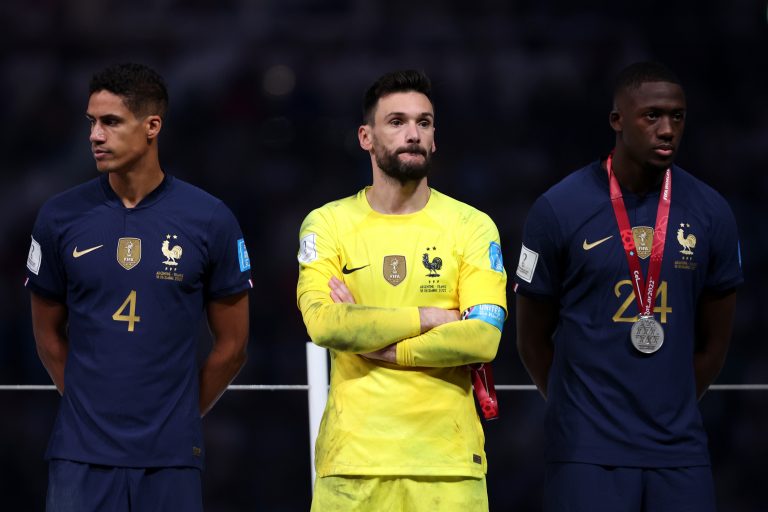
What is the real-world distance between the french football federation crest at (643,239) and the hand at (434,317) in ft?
1.67

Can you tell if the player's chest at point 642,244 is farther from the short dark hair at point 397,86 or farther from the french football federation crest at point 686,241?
the short dark hair at point 397,86

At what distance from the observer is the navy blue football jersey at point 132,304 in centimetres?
322

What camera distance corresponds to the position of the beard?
3.32m

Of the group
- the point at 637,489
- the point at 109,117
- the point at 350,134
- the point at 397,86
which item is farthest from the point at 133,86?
the point at 350,134

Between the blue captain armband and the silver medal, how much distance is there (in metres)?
0.34

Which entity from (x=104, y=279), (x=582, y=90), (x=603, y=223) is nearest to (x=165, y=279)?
(x=104, y=279)

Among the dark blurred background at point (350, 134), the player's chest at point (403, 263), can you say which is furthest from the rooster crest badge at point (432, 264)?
the dark blurred background at point (350, 134)

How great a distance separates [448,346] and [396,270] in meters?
0.26

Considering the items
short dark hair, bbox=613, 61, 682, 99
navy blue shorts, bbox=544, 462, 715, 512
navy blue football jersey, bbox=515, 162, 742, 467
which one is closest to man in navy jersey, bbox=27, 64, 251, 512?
navy blue football jersey, bbox=515, 162, 742, 467

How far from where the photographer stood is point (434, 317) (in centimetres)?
322

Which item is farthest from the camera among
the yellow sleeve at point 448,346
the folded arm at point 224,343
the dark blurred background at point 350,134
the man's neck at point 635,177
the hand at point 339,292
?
the dark blurred background at point 350,134

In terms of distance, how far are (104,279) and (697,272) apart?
1.54 m

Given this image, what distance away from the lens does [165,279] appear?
3293 mm

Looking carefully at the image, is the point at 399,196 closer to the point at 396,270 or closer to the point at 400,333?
the point at 396,270
